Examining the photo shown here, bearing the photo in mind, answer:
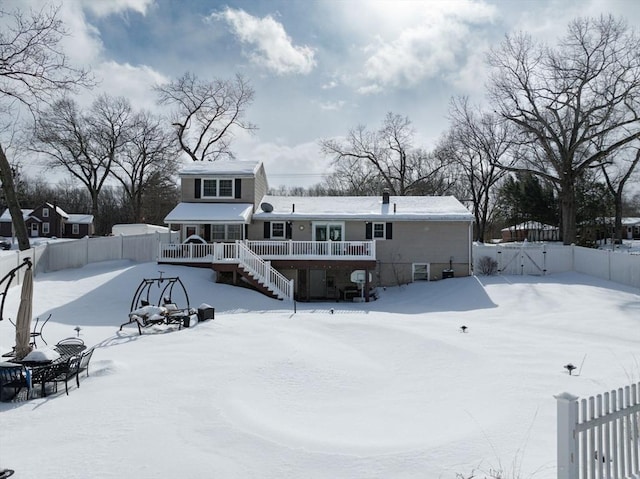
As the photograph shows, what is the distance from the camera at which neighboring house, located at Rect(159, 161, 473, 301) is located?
22922 mm

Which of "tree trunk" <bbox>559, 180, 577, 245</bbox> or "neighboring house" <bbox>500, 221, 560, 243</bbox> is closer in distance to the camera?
"tree trunk" <bbox>559, 180, 577, 245</bbox>

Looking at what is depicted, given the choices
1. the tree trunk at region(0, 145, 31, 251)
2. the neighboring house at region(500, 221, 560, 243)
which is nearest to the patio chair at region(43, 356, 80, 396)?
the tree trunk at region(0, 145, 31, 251)

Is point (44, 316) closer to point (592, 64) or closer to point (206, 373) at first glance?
point (206, 373)

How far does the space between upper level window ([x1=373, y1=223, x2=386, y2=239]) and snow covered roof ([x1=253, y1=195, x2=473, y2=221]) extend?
68cm

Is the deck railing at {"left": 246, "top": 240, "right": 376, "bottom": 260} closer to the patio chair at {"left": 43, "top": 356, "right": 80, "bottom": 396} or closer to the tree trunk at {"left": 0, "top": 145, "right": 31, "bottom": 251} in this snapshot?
the tree trunk at {"left": 0, "top": 145, "right": 31, "bottom": 251}

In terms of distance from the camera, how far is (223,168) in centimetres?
2603

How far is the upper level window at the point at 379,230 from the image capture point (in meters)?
24.8

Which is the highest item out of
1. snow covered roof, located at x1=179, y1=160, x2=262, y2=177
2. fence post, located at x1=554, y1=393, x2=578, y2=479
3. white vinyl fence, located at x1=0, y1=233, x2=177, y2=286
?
snow covered roof, located at x1=179, y1=160, x2=262, y2=177

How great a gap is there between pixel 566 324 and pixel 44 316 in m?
18.2

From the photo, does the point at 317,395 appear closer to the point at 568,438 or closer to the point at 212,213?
the point at 568,438

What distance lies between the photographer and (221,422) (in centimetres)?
645

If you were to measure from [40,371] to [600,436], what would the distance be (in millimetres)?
8613

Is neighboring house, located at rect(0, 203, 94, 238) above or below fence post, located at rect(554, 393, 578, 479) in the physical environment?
above

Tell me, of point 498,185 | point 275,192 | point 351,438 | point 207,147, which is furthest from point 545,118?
point 275,192
